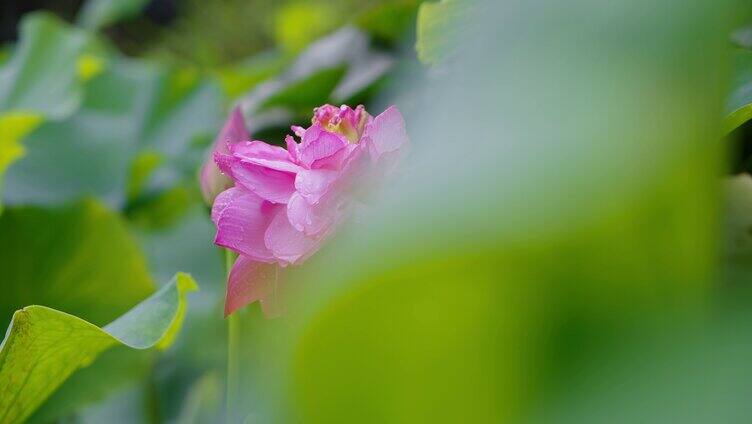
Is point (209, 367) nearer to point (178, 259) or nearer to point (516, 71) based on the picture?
point (178, 259)

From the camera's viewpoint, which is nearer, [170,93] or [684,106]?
[684,106]

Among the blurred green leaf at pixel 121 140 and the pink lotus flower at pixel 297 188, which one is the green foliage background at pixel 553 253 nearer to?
the pink lotus flower at pixel 297 188

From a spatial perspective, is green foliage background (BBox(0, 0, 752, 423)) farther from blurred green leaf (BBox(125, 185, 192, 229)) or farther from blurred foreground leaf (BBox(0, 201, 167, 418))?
blurred green leaf (BBox(125, 185, 192, 229))


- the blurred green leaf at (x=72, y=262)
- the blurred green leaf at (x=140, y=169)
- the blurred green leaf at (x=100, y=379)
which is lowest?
the blurred green leaf at (x=100, y=379)

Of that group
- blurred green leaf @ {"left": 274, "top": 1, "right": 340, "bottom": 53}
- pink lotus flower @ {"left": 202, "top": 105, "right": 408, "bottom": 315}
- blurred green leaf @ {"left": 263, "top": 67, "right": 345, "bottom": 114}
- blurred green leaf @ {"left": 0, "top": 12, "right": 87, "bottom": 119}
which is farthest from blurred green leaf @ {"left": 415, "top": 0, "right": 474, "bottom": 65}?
blurred green leaf @ {"left": 274, "top": 1, "right": 340, "bottom": 53}

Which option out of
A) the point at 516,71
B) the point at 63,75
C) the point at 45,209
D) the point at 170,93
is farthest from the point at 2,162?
the point at 516,71

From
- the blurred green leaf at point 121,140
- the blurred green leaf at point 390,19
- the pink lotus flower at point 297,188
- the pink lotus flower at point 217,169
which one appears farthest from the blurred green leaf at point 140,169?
the pink lotus flower at point 297,188

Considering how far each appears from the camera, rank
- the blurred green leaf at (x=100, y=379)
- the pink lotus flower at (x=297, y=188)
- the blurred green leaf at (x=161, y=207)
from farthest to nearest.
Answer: the blurred green leaf at (x=161, y=207) < the blurred green leaf at (x=100, y=379) < the pink lotus flower at (x=297, y=188)
